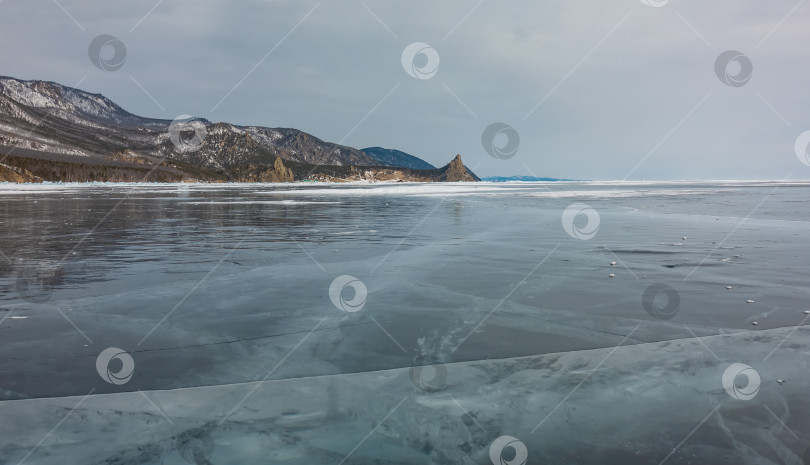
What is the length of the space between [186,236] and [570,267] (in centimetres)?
1190

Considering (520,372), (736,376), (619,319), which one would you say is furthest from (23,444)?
(619,319)

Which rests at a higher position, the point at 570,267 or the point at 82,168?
the point at 82,168

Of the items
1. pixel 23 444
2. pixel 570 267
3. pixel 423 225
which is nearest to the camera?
pixel 23 444

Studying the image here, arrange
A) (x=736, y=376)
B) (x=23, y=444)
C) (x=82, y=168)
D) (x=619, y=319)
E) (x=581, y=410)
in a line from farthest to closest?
(x=82, y=168), (x=619, y=319), (x=736, y=376), (x=581, y=410), (x=23, y=444)

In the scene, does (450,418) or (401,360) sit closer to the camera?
(450,418)

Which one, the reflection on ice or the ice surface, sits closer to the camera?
the reflection on ice

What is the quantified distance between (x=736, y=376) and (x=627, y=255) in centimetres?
761

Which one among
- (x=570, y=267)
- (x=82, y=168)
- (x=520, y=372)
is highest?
(x=82, y=168)

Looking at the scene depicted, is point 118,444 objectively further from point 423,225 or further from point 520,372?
point 423,225

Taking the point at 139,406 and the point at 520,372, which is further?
the point at 520,372

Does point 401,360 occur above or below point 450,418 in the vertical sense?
above

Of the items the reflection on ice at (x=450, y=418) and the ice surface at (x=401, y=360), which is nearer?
the reflection on ice at (x=450, y=418)

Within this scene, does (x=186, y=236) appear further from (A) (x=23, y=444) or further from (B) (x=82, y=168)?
(B) (x=82, y=168)

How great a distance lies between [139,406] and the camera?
4.07m
